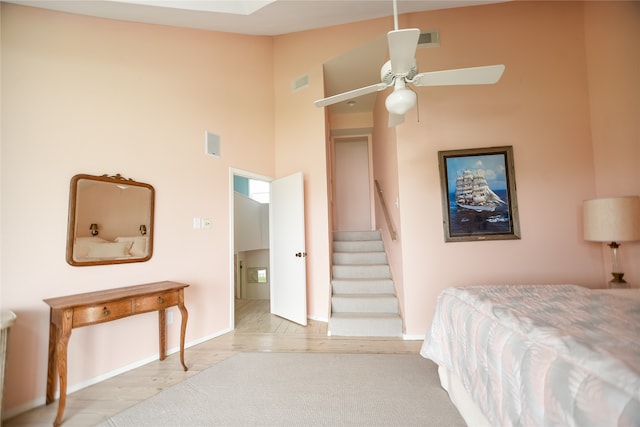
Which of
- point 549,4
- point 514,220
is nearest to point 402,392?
point 514,220

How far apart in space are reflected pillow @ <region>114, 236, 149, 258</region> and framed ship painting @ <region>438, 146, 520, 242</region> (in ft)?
9.97

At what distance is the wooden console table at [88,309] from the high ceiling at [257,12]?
227 centimetres

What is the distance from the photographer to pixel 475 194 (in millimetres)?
2689

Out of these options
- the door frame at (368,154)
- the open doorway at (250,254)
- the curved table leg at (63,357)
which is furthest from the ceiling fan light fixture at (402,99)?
the door frame at (368,154)

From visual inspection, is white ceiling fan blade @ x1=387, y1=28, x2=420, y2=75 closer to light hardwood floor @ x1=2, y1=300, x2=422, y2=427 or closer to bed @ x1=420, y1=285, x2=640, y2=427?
bed @ x1=420, y1=285, x2=640, y2=427

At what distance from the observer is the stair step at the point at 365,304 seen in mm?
3088

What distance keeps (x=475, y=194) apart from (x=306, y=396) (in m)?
2.47

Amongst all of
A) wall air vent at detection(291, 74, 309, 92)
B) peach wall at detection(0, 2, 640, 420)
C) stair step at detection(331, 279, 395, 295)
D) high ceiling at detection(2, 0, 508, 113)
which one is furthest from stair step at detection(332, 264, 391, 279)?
high ceiling at detection(2, 0, 508, 113)

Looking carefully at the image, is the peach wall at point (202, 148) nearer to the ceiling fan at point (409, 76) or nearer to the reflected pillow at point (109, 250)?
the reflected pillow at point (109, 250)

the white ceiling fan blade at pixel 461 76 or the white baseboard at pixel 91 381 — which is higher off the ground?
the white ceiling fan blade at pixel 461 76

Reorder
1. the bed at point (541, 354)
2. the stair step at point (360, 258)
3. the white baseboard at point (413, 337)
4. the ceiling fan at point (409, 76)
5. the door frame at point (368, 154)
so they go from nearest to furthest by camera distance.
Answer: the bed at point (541, 354) → the ceiling fan at point (409, 76) → the white baseboard at point (413, 337) → the stair step at point (360, 258) → the door frame at point (368, 154)

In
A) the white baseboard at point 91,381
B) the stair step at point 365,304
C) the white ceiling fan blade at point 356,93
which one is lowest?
the white baseboard at point 91,381

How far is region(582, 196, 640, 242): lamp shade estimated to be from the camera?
6.76 ft

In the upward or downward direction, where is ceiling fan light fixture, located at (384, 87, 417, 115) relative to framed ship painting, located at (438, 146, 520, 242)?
upward
